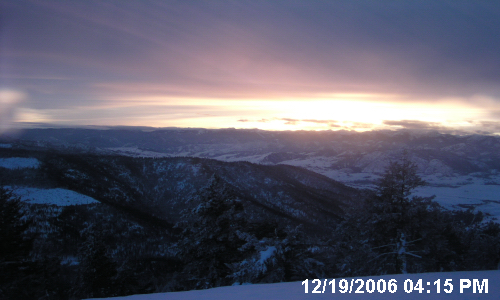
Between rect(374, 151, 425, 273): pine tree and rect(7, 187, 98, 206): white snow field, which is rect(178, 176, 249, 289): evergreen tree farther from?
rect(7, 187, 98, 206): white snow field

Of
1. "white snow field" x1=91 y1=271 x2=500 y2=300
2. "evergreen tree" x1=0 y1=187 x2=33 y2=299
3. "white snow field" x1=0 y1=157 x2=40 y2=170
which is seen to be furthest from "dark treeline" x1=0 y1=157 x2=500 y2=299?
"white snow field" x1=0 y1=157 x2=40 y2=170

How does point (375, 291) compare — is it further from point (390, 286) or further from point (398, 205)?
point (398, 205)

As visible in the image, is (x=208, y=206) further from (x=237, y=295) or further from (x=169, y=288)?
(x=237, y=295)

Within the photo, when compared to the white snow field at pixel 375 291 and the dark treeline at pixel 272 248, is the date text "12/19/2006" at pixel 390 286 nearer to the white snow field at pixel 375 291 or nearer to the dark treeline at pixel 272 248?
the white snow field at pixel 375 291

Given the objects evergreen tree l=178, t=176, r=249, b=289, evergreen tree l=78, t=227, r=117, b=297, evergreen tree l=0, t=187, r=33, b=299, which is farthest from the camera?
evergreen tree l=78, t=227, r=117, b=297

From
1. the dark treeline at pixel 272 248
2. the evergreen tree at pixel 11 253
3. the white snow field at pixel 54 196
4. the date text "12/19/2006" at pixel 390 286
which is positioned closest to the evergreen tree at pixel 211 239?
the dark treeline at pixel 272 248

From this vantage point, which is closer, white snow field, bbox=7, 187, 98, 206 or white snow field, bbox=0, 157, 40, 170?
white snow field, bbox=7, 187, 98, 206

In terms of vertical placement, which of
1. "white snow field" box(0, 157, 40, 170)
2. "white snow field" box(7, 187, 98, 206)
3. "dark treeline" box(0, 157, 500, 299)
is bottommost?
"white snow field" box(7, 187, 98, 206)

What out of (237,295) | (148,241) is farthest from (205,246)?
(148,241)
